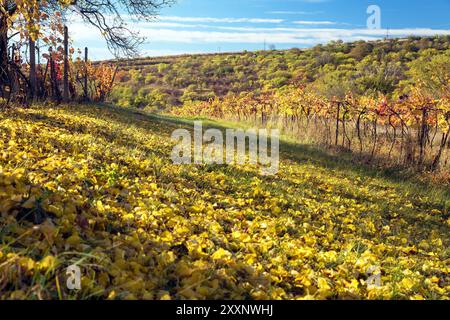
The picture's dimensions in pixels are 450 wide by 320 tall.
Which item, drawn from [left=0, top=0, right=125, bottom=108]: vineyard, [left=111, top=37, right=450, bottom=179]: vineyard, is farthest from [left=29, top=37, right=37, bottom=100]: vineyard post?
[left=111, top=37, right=450, bottom=179]: vineyard

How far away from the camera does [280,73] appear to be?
150 feet

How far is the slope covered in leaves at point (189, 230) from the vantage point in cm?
250

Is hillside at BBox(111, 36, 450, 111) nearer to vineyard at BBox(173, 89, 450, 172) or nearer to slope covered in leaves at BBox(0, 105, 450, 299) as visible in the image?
vineyard at BBox(173, 89, 450, 172)

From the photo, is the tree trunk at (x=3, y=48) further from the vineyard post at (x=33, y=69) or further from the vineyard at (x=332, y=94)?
the vineyard at (x=332, y=94)

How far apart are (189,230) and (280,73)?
43956 mm

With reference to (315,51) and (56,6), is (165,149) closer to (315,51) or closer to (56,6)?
(56,6)

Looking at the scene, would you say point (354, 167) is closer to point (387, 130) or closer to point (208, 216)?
point (387, 130)

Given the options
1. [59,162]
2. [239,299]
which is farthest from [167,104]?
[239,299]

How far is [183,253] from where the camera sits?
317cm

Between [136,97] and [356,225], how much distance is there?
127ft

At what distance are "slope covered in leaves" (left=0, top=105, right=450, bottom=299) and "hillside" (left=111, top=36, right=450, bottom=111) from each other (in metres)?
26.0

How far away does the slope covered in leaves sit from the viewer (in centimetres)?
250

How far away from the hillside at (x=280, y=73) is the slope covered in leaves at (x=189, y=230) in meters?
26.0

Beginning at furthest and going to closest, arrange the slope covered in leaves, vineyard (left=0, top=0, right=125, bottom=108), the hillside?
1. the hillside
2. vineyard (left=0, top=0, right=125, bottom=108)
3. the slope covered in leaves
